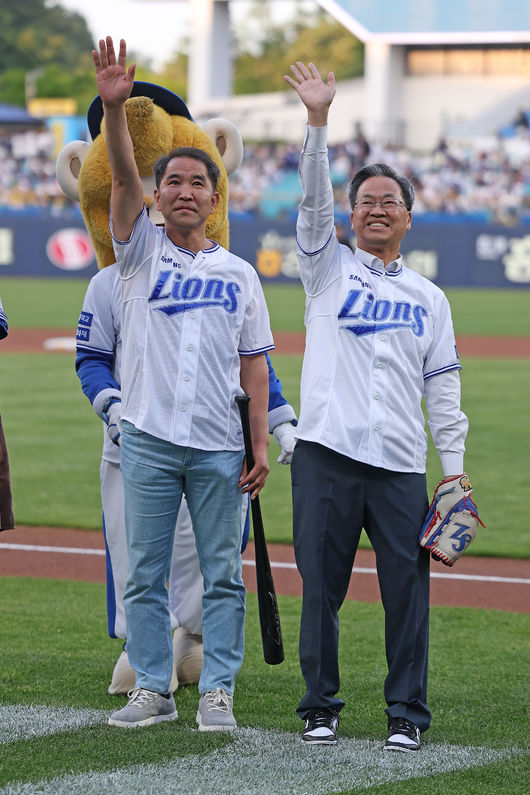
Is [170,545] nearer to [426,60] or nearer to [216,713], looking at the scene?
[216,713]

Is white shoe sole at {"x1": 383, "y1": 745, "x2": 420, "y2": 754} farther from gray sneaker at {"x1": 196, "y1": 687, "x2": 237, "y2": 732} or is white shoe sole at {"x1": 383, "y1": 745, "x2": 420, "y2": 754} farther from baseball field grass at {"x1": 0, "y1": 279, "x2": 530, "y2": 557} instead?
Answer: baseball field grass at {"x1": 0, "y1": 279, "x2": 530, "y2": 557}

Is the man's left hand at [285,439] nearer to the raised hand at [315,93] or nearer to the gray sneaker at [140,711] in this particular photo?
the gray sneaker at [140,711]

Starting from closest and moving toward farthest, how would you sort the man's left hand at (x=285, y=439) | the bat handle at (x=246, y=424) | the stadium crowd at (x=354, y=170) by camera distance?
the bat handle at (x=246, y=424), the man's left hand at (x=285, y=439), the stadium crowd at (x=354, y=170)

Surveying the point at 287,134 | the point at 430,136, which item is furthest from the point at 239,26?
the point at 430,136

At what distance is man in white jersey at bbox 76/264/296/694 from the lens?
4.50 meters

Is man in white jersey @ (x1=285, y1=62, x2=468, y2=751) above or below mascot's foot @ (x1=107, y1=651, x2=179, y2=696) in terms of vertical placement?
above

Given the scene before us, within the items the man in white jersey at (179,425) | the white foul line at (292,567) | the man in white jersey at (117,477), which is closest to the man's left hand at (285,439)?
the man in white jersey at (117,477)

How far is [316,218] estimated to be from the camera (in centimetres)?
395

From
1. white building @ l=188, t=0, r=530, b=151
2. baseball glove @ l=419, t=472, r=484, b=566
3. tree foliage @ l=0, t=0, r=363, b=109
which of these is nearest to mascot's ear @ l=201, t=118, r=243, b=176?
baseball glove @ l=419, t=472, r=484, b=566

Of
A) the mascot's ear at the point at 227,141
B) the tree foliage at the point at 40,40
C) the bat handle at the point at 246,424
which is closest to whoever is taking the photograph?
the bat handle at the point at 246,424

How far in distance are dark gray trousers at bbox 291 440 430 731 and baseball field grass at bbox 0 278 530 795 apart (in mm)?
223

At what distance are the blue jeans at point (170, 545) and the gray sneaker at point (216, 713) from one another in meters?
0.03

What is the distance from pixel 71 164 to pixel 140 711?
92.7 inches

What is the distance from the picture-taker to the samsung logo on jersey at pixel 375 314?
4.01 meters
